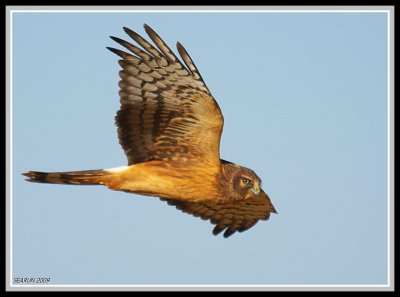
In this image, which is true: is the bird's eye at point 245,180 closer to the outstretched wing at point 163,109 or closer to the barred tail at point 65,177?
the outstretched wing at point 163,109

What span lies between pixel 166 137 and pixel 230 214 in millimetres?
2268

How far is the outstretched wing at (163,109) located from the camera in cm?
866

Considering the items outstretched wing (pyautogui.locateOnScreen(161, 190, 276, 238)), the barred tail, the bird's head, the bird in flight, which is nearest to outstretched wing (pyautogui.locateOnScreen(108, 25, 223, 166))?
the bird in flight

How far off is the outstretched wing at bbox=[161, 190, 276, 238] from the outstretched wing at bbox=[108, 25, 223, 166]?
1778mm

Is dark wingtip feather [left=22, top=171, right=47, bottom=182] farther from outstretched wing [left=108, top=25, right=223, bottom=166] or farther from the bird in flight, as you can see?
outstretched wing [left=108, top=25, right=223, bottom=166]

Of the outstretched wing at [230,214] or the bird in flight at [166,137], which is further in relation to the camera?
the outstretched wing at [230,214]

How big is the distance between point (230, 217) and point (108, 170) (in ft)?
8.55

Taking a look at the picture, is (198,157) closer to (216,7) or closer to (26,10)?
(216,7)

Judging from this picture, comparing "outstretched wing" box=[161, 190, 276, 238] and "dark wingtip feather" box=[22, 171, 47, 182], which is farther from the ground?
"dark wingtip feather" box=[22, 171, 47, 182]

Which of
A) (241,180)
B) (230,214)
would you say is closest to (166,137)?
(241,180)

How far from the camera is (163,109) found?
29.4 ft

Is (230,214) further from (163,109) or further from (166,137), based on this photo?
(163,109)

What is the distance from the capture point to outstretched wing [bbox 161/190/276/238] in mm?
10750

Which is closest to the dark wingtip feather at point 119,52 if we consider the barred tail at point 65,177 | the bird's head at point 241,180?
the barred tail at point 65,177
